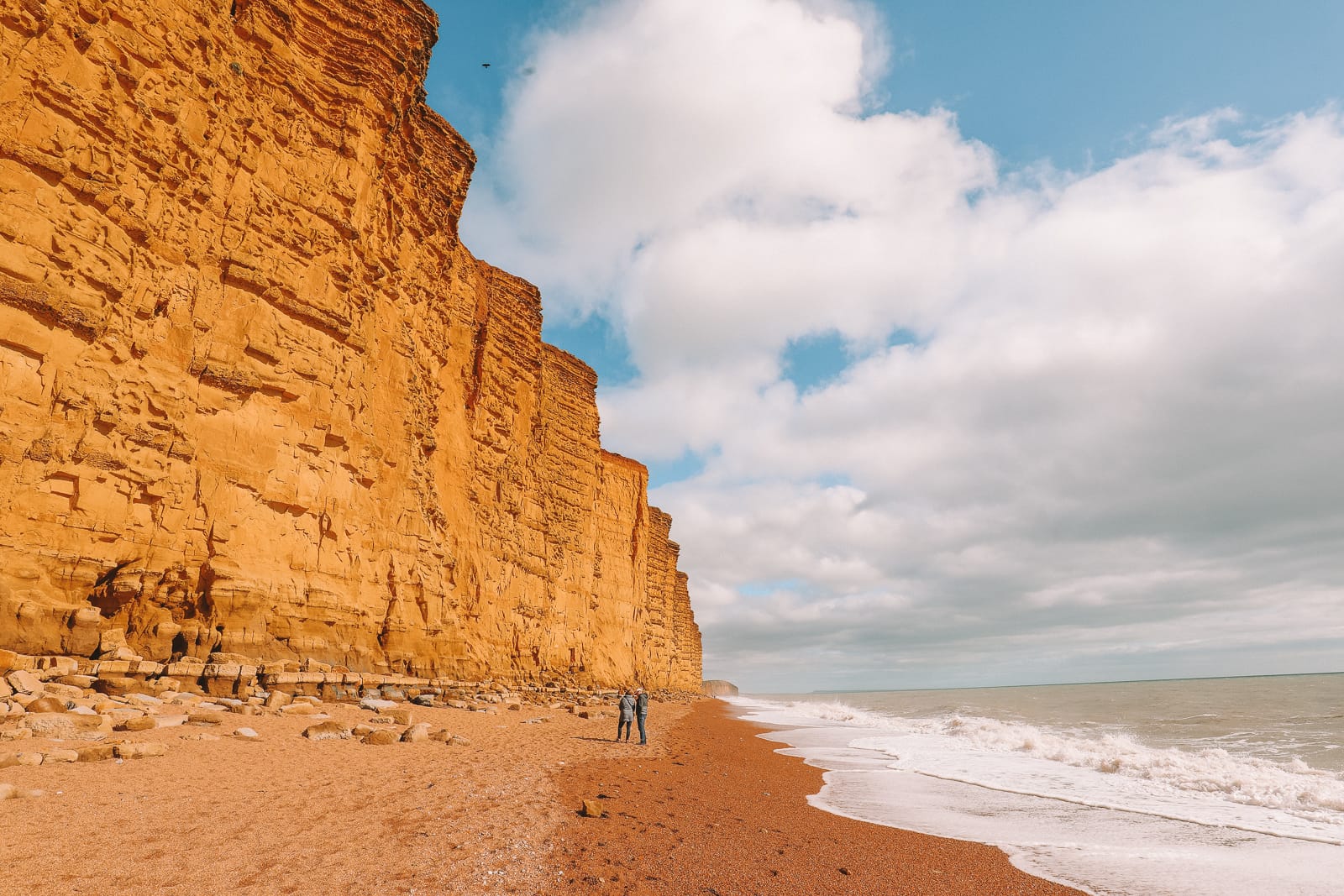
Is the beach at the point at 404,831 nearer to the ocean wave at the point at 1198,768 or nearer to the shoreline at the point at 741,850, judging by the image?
the shoreline at the point at 741,850

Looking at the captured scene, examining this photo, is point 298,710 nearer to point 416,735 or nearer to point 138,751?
point 416,735

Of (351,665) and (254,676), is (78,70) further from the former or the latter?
(351,665)

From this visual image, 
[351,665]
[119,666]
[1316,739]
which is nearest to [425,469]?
[351,665]

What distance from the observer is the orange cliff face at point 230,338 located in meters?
9.41

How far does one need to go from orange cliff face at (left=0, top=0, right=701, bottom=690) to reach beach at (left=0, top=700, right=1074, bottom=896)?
10.8ft

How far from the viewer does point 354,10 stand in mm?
16234

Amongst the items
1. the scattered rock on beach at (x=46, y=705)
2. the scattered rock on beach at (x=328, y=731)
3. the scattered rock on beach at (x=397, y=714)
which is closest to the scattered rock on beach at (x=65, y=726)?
the scattered rock on beach at (x=46, y=705)

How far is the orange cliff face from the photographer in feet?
30.9

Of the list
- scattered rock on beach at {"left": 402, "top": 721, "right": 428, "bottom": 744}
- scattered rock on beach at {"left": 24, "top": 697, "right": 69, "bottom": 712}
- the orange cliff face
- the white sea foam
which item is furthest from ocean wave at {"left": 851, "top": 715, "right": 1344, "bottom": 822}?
scattered rock on beach at {"left": 24, "top": 697, "right": 69, "bottom": 712}

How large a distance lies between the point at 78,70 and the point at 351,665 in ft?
37.4

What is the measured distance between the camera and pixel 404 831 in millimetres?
5637

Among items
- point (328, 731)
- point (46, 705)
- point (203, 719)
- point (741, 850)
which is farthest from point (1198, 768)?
point (46, 705)

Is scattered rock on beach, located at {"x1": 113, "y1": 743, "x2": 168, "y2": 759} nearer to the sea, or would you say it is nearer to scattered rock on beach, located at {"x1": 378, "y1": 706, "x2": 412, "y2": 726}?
scattered rock on beach, located at {"x1": 378, "y1": 706, "x2": 412, "y2": 726}

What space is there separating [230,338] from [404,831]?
34.0ft
